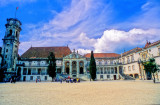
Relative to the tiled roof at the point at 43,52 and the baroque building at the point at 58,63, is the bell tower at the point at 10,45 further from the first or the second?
the tiled roof at the point at 43,52

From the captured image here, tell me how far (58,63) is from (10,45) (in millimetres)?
19732

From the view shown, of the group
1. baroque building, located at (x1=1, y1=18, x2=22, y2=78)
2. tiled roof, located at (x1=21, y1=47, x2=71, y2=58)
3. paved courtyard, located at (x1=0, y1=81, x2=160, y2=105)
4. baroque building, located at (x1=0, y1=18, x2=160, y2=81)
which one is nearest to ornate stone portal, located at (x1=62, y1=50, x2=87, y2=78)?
baroque building, located at (x1=0, y1=18, x2=160, y2=81)

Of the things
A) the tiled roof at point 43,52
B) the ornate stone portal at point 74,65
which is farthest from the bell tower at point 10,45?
the ornate stone portal at point 74,65

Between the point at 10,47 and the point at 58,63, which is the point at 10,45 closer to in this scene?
the point at 10,47

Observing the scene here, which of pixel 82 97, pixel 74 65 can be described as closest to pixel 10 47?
pixel 74 65

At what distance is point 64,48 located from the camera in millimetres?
51750

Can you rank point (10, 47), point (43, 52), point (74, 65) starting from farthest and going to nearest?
point (43, 52) < point (74, 65) < point (10, 47)

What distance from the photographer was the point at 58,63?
149 ft

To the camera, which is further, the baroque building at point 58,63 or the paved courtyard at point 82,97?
the baroque building at point 58,63

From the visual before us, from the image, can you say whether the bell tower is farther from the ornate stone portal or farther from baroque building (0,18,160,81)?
the ornate stone portal

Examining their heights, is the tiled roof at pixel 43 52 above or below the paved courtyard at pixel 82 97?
above

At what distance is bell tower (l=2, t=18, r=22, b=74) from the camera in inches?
1583

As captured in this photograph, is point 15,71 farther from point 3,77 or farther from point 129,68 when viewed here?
point 129,68

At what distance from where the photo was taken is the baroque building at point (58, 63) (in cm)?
4041
